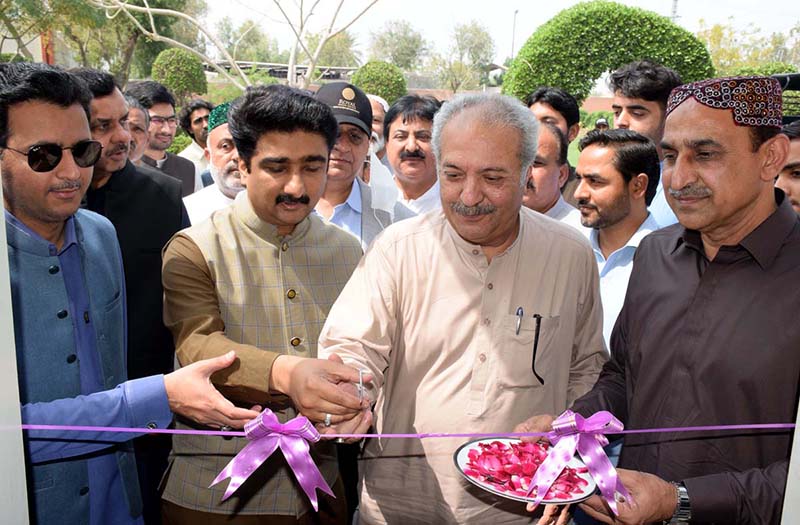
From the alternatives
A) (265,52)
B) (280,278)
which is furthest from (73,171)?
(265,52)

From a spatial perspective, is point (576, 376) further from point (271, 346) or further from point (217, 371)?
point (217, 371)

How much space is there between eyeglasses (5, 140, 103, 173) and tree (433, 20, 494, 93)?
5695 centimetres

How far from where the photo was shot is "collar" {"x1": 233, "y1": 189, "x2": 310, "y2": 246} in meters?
2.73

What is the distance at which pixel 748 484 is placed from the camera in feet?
6.93

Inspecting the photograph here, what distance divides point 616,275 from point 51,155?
288cm

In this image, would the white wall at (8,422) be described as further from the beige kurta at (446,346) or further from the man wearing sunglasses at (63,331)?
the beige kurta at (446,346)

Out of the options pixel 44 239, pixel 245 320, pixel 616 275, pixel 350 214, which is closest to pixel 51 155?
pixel 44 239

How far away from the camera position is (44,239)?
93.4 inches

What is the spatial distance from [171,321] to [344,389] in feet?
2.62

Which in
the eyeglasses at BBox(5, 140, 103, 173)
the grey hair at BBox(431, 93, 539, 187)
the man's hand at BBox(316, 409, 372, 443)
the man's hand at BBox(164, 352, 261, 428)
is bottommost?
the man's hand at BBox(316, 409, 372, 443)

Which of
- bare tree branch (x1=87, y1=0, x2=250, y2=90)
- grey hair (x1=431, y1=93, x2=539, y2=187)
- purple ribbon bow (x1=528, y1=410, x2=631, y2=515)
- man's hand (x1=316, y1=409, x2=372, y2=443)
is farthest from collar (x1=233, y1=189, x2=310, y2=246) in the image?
bare tree branch (x1=87, y1=0, x2=250, y2=90)

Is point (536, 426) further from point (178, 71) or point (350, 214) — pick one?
point (178, 71)

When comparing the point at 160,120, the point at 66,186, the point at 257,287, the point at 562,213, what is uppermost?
the point at 160,120

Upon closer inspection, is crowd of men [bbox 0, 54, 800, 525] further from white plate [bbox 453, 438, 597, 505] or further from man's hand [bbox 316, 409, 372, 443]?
white plate [bbox 453, 438, 597, 505]
